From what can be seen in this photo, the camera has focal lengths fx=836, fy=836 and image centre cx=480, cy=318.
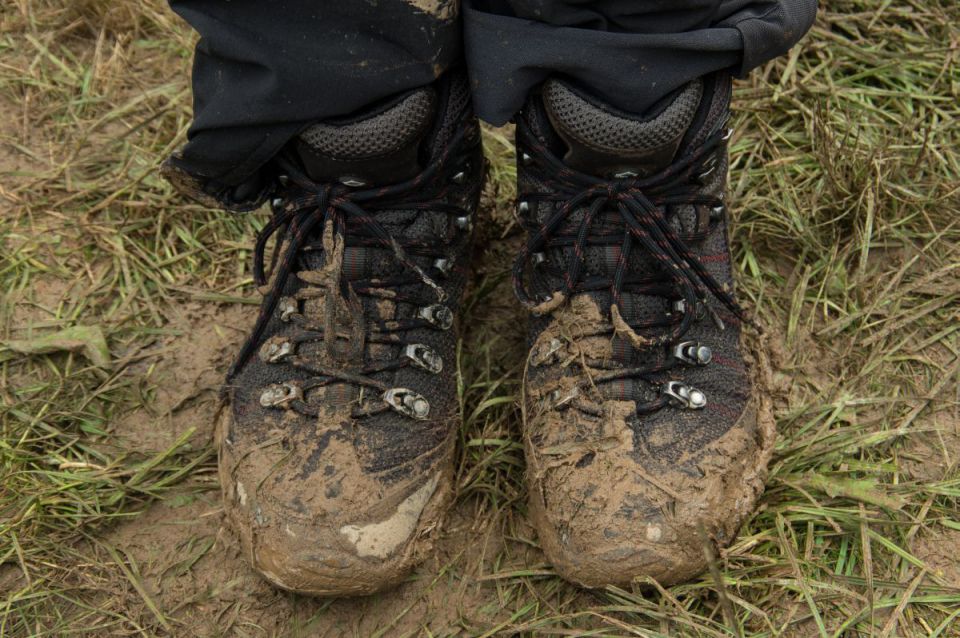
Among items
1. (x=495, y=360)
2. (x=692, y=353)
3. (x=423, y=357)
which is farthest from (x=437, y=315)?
(x=692, y=353)

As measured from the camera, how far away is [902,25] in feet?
5.59

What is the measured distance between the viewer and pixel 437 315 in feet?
3.85

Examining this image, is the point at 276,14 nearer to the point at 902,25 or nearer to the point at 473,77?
the point at 473,77

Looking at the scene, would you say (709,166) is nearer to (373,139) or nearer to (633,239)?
(633,239)

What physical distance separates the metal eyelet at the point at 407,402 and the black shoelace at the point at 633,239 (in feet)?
0.64

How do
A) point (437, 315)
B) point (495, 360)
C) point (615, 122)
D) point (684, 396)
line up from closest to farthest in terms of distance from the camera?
point (615, 122) < point (684, 396) < point (437, 315) < point (495, 360)

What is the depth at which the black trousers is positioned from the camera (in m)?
0.94

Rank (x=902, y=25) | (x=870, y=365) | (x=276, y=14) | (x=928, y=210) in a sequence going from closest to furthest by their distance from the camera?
(x=276, y=14)
(x=870, y=365)
(x=928, y=210)
(x=902, y=25)

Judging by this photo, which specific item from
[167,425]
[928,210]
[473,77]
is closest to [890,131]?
[928,210]

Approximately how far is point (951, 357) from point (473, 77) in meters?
0.86

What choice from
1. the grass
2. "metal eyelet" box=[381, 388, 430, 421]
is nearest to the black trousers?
"metal eyelet" box=[381, 388, 430, 421]

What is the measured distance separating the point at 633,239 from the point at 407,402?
14.3 inches

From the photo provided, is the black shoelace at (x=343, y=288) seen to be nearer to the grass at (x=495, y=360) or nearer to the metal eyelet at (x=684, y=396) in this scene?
the grass at (x=495, y=360)

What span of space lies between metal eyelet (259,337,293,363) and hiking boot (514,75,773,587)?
0.33 metres
